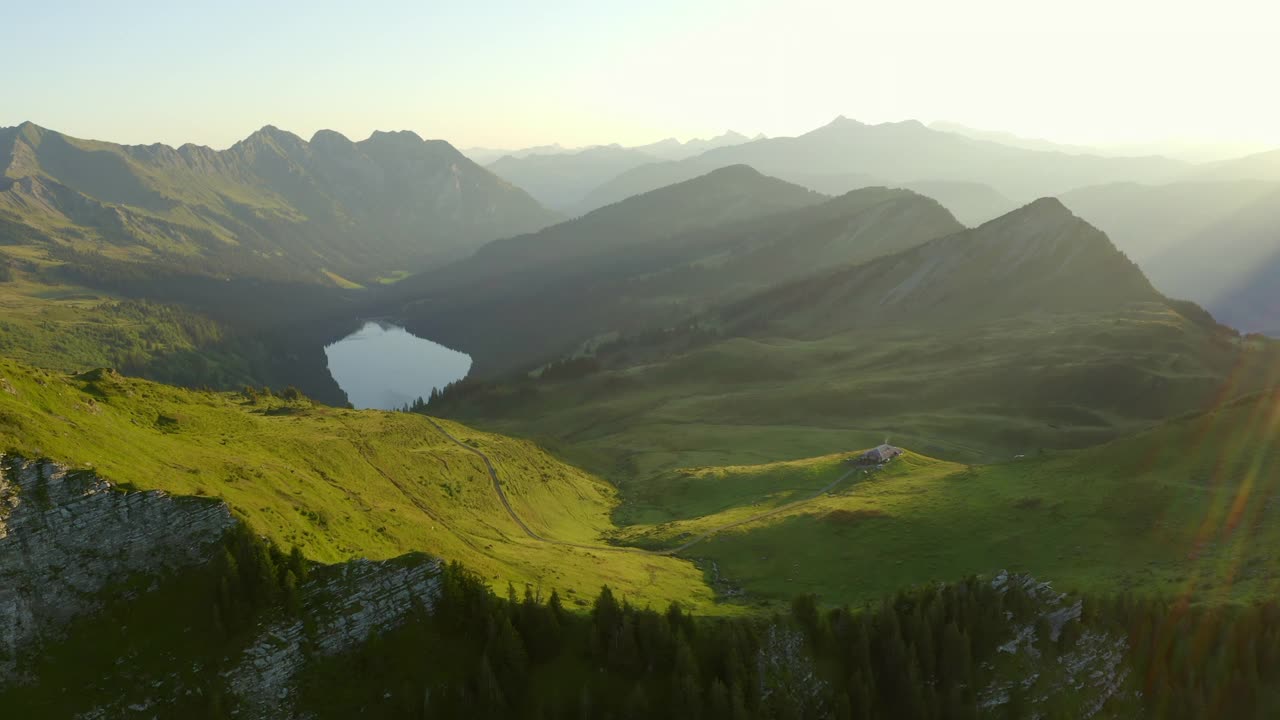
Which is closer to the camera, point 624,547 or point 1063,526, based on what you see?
point 1063,526

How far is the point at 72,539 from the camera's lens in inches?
1549

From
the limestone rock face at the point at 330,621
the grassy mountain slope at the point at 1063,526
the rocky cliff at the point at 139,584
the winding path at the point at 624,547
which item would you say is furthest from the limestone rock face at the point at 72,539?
the grassy mountain slope at the point at 1063,526

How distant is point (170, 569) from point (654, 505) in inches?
2843

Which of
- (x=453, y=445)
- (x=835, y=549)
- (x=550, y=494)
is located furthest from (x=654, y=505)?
(x=835, y=549)

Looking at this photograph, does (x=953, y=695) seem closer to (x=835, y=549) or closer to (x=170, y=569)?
(x=835, y=549)

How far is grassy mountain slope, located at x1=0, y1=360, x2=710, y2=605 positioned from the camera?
44406 millimetres

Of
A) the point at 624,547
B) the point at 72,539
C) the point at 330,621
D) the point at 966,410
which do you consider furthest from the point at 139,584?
the point at 966,410

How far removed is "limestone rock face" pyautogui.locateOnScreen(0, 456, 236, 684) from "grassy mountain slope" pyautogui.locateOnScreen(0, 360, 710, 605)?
4.29ft

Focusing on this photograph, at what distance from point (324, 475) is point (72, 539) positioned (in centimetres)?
2376

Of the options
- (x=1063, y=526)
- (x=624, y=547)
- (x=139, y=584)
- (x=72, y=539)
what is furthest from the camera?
(x=624, y=547)

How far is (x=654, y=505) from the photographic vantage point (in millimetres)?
105938

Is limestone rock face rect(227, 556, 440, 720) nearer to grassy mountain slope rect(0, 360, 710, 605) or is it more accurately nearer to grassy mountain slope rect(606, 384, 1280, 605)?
grassy mountain slope rect(0, 360, 710, 605)

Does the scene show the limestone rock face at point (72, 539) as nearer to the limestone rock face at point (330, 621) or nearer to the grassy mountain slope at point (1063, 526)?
the limestone rock face at point (330, 621)

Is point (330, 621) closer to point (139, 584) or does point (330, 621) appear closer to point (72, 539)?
point (139, 584)
